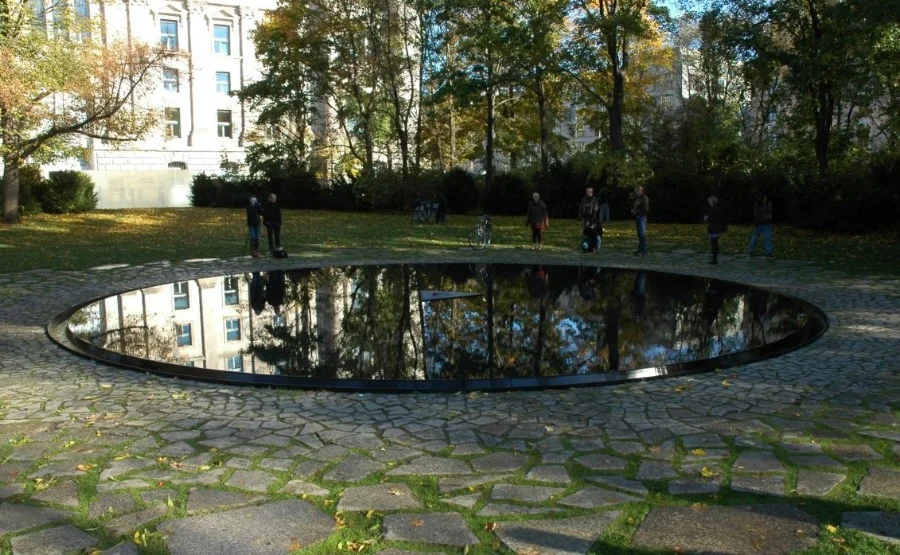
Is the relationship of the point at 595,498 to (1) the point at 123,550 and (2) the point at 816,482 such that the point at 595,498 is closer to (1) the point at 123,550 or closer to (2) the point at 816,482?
(2) the point at 816,482

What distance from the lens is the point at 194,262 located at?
19297 millimetres

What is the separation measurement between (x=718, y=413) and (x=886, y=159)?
23164 millimetres

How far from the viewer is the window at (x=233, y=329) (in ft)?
32.4

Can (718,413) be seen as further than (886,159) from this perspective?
No

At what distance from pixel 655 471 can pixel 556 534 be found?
4.11 feet

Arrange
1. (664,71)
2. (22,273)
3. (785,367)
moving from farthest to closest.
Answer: (664,71), (22,273), (785,367)

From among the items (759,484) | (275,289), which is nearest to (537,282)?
(275,289)

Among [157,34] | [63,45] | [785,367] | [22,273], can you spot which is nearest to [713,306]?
[785,367]

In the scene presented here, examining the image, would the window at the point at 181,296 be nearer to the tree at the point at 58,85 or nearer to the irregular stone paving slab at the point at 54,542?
the irregular stone paving slab at the point at 54,542

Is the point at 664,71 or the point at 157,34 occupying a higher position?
the point at 157,34

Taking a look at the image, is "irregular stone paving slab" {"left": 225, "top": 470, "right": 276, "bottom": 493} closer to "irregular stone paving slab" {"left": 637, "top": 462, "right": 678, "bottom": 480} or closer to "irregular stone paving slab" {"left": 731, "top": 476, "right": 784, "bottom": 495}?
"irregular stone paving slab" {"left": 637, "top": 462, "right": 678, "bottom": 480}

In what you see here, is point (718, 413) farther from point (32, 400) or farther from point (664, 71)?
point (664, 71)

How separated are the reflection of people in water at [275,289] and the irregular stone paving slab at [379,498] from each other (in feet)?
23.8

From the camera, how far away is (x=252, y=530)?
421 centimetres
